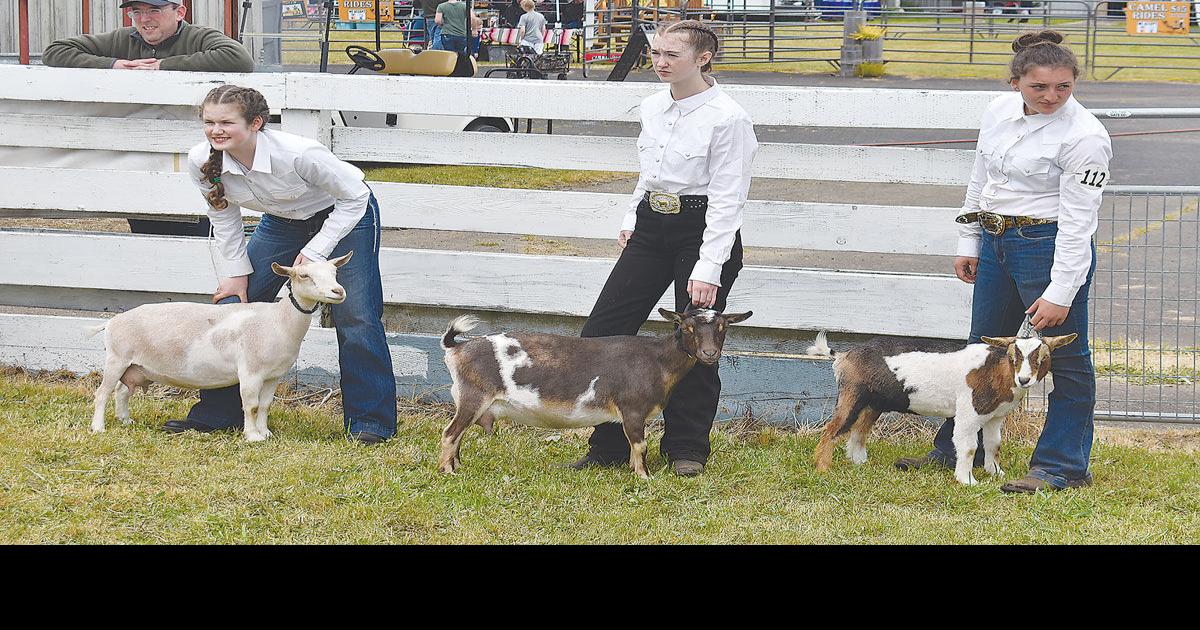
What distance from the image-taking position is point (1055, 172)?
4363mm

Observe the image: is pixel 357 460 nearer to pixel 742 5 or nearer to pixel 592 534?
pixel 592 534

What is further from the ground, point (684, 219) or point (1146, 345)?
point (684, 219)

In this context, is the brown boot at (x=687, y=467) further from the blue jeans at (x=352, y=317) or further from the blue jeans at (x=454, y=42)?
the blue jeans at (x=454, y=42)

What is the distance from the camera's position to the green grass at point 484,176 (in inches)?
399

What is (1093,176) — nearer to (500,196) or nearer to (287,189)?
(500,196)

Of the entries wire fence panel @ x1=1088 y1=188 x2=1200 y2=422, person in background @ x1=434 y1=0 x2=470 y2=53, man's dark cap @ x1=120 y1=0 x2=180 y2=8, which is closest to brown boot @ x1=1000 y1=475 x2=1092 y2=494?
wire fence panel @ x1=1088 y1=188 x2=1200 y2=422

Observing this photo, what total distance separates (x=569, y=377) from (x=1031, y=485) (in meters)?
1.76

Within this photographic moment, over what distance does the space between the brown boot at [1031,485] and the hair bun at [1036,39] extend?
5.16 ft

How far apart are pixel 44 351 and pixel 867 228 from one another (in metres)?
4.08

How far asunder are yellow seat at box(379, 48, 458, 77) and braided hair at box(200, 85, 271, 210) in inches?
288

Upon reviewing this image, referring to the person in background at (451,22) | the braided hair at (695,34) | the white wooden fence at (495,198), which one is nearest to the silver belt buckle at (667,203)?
the braided hair at (695,34)

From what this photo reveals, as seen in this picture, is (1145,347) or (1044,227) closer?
(1044,227)

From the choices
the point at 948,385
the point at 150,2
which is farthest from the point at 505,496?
the point at 150,2

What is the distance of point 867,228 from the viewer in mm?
5535
